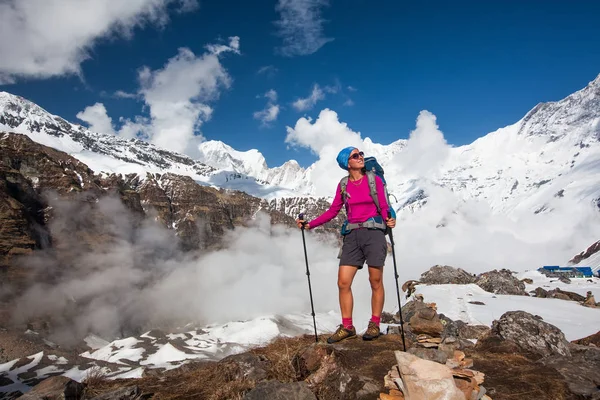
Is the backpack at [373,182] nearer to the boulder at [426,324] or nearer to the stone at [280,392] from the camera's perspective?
the stone at [280,392]

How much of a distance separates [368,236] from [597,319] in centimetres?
1783

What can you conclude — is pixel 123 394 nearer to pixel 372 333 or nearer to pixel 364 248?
pixel 372 333

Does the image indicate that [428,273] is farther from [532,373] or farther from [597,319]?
[532,373]

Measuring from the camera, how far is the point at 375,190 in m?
9.15

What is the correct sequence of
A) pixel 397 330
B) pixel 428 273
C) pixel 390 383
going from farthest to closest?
1. pixel 428 273
2. pixel 397 330
3. pixel 390 383

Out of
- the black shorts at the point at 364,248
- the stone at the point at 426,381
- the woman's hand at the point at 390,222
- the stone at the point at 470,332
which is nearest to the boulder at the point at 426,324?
the stone at the point at 470,332

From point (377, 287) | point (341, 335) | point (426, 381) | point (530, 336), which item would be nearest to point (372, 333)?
point (341, 335)

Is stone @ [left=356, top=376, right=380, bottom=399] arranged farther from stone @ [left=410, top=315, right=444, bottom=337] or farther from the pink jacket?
stone @ [left=410, top=315, right=444, bottom=337]

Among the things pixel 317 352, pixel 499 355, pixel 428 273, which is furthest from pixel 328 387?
pixel 428 273

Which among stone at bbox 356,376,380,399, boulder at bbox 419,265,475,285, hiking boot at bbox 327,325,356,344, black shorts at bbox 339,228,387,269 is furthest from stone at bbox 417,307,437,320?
boulder at bbox 419,265,475,285

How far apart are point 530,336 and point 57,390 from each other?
11199 millimetres

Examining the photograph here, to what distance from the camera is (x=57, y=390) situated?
287 inches

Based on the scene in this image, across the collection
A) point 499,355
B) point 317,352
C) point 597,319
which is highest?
point 317,352

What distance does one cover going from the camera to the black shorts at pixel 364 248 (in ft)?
29.3
